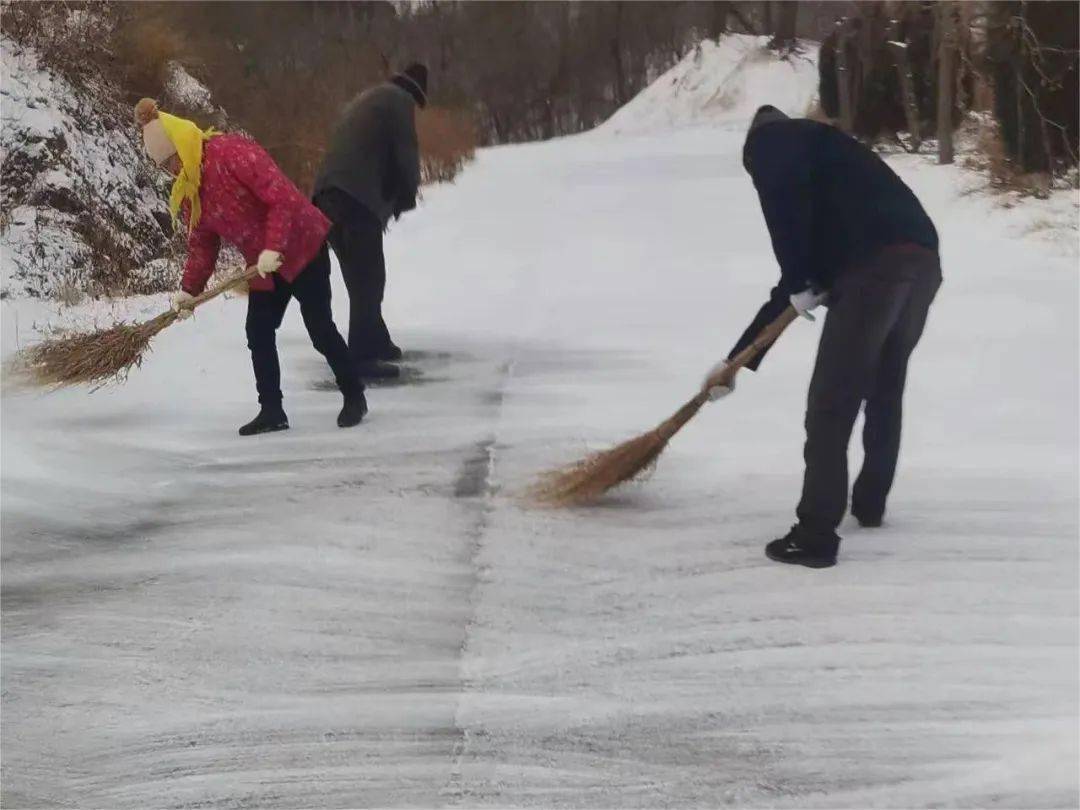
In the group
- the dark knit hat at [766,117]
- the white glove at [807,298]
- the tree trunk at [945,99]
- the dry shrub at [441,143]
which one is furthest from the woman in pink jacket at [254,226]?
the tree trunk at [945,99]

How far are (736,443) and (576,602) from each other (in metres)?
1.48

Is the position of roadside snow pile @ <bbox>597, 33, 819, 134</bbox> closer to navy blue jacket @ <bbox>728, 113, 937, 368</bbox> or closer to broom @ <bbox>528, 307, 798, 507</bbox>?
broom @ <bbox>528, 307, 798, 507</bbox>

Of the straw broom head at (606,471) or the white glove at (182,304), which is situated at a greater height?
the white glove at (182,304)

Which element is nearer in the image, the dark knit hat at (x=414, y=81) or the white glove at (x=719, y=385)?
the white glove at (x=719, y=385)

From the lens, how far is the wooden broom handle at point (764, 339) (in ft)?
9.93

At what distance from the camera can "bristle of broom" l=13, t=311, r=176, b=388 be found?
14.3 ft

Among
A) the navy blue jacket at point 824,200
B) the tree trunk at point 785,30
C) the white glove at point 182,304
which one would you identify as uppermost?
the tree trunk at point 785,30

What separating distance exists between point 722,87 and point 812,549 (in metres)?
23.7

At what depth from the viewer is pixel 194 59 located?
8.01 meters

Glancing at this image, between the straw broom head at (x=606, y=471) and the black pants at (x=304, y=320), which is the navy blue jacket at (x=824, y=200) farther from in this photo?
the black pants at (x=304, y=320)

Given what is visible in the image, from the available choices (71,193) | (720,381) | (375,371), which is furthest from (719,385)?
(71,193)

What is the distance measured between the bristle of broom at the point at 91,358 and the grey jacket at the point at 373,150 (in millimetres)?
1082

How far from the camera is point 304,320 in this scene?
4168mm

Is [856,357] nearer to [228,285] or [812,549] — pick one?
[812,549]
